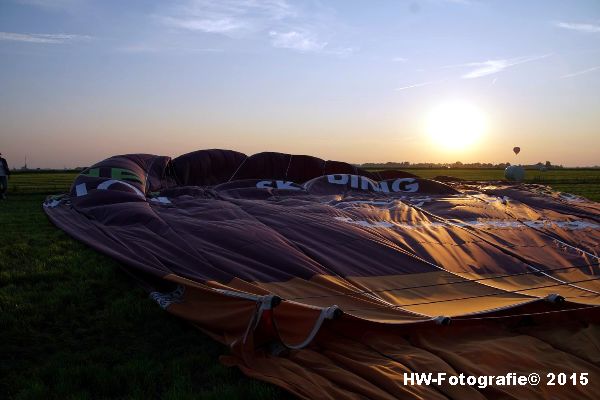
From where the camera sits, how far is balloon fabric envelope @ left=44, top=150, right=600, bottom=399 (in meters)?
2.31

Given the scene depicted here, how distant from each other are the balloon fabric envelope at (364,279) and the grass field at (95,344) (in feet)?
0.47

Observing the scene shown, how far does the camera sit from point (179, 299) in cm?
290

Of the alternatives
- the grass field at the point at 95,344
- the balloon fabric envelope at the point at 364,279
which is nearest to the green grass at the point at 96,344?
the grass field at the point at 95,344

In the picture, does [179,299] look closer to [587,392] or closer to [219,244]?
[219,244]

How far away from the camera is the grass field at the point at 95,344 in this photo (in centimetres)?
224

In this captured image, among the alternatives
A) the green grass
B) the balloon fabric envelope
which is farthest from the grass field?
the balloon fabric envelope

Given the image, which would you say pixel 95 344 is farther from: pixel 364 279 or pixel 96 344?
pixel 364 279

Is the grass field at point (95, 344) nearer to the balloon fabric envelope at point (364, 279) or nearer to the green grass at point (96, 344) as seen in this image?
the green grass at point (96, 344)

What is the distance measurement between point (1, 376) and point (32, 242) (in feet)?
10.3

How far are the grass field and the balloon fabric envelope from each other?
14cm

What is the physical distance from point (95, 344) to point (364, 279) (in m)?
1.54

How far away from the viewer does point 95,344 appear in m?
2.73

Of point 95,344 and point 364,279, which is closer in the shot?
point 95,344

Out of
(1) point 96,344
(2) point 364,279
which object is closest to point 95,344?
(1) point 96,344
